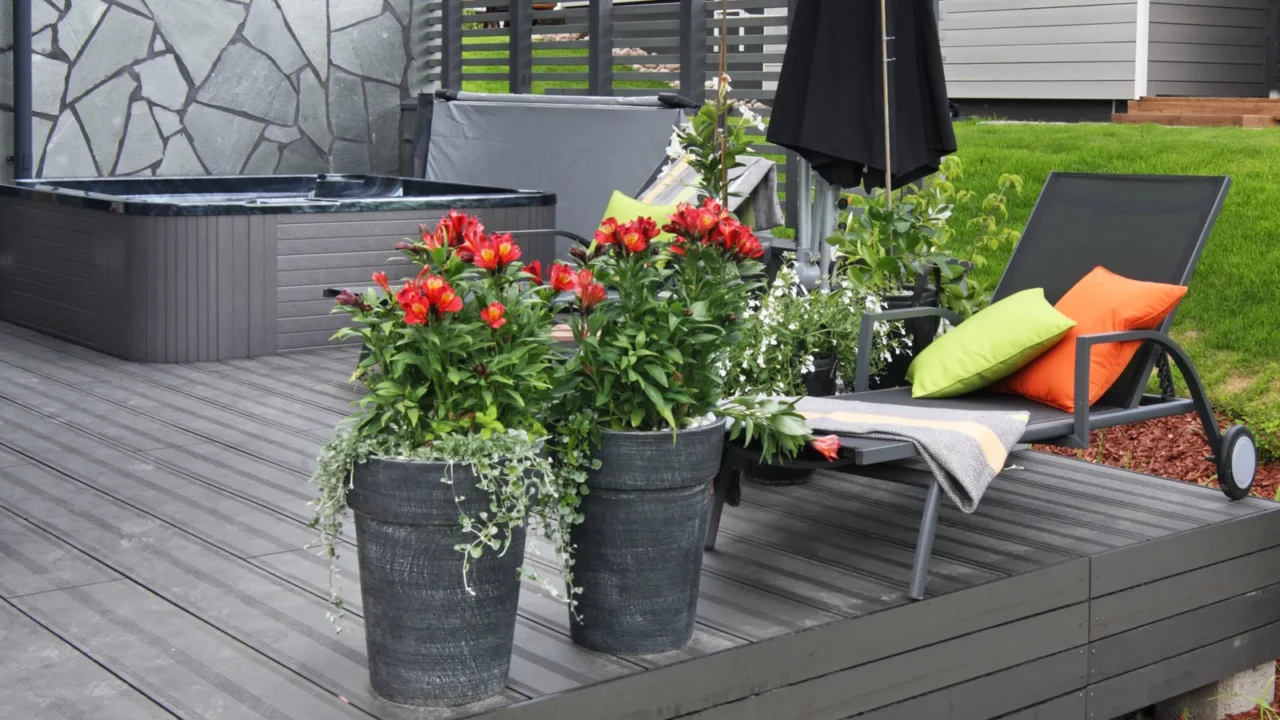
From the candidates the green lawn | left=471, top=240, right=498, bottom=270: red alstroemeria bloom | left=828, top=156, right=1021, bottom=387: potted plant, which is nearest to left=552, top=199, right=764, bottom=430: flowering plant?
left=471, top=240, right=498, bottom=270: red alstroemeria bloom

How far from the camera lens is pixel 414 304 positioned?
82.9 inches

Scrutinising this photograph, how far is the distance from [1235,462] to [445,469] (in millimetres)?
2253

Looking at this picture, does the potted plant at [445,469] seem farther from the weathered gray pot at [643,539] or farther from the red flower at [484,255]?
the weathered gray pot at [643,539]

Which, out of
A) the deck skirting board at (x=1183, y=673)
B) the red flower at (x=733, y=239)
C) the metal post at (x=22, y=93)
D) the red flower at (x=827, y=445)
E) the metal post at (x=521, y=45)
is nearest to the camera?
the red flower at (x=733, y=239)

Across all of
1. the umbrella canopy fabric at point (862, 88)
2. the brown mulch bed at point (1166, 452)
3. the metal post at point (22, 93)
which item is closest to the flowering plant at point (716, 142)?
the umbrella canopy fabric at point (862, 88)

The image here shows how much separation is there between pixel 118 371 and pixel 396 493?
12.6ft

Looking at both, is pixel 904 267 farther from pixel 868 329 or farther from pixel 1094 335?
pixel 1094 335

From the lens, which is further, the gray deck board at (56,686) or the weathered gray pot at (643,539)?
the weathered gray pot at (643,539)

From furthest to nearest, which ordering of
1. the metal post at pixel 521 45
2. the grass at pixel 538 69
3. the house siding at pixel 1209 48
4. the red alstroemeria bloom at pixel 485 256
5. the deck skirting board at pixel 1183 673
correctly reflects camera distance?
1. the house siding at pixel 1209 48
2. the metal post at pixel 521 45
3. the grass at pixel 538 69
4. the deck skirting board at pixel 1183 673
5. the red alstroemeria bloom at pixel 485 256

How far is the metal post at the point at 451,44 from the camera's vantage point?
380 inches

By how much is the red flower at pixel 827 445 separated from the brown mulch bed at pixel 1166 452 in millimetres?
3229

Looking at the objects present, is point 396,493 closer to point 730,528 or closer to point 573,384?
point 573,384

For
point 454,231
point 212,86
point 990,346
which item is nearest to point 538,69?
point 212,86

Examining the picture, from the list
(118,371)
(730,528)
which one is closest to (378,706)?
(730,528)
